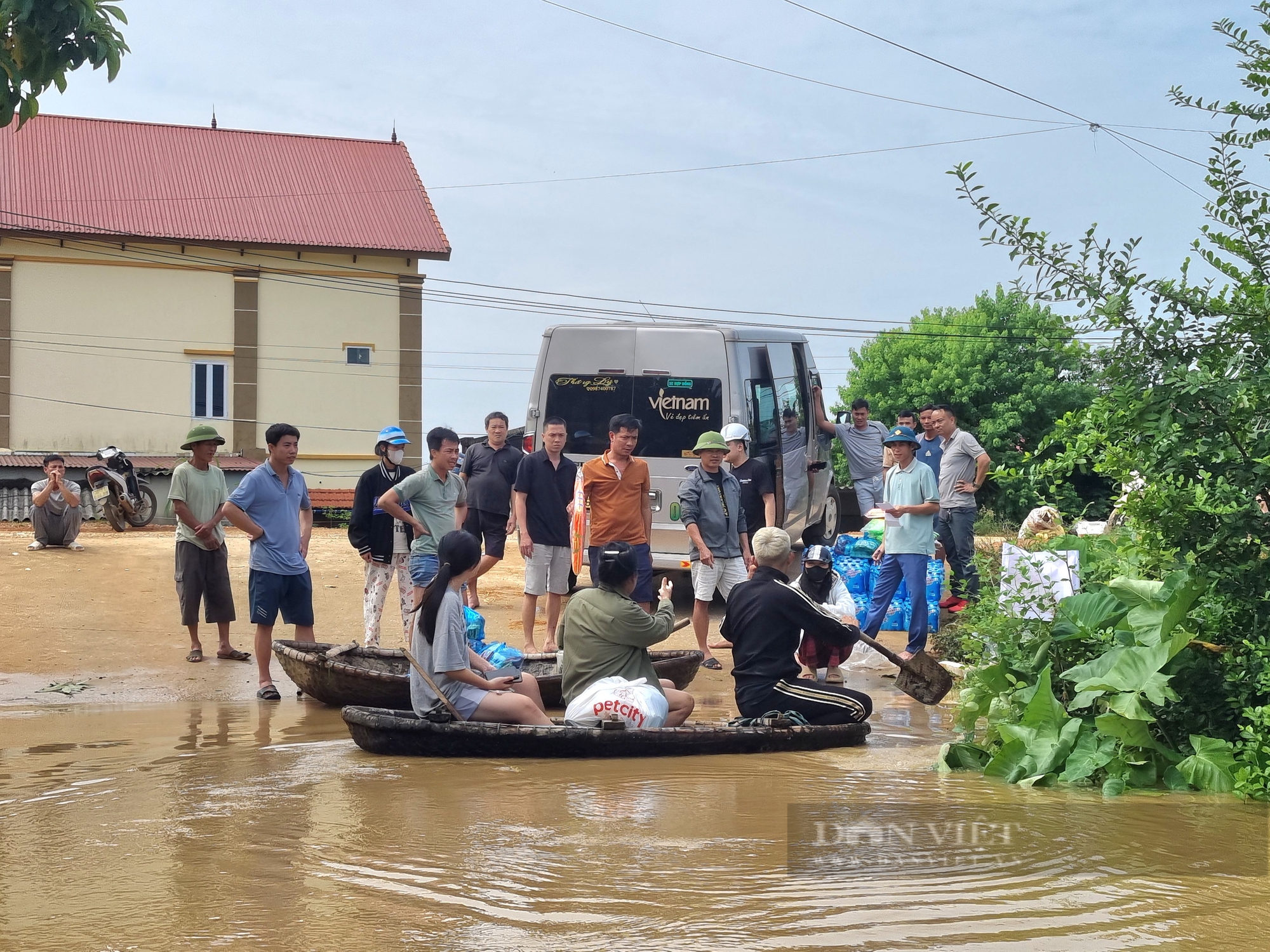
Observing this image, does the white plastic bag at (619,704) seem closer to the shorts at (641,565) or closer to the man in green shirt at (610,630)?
the man in green shirt at (610,630)

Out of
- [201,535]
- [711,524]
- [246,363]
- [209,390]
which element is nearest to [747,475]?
[711,524]

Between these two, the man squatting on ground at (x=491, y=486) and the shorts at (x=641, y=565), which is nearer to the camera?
the shorts at (x=641, y=565)

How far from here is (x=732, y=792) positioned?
21.9 ft

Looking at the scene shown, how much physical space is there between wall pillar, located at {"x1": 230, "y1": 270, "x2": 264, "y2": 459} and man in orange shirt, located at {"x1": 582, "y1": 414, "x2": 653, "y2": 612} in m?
20.0

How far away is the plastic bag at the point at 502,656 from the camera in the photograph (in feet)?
30.9

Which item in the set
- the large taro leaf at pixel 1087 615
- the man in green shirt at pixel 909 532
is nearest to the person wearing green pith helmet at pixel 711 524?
the man in green shirt at pixel 909 532

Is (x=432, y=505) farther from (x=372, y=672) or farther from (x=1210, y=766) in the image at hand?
(x=1210, y=766)

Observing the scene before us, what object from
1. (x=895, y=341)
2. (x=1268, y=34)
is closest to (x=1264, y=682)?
(x=1268, y=34)

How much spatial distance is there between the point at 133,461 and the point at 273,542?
760 inches

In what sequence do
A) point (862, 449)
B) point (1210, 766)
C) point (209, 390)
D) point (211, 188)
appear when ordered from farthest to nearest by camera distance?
point (211, 188) → point (209, 390) → point (862, 449) → point (1210, 766)

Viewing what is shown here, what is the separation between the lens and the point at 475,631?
9.76 metres

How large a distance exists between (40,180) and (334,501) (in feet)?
31.6

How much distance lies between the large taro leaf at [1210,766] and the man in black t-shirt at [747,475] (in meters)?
5.45

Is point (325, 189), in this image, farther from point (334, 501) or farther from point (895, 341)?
point (895, 341)
